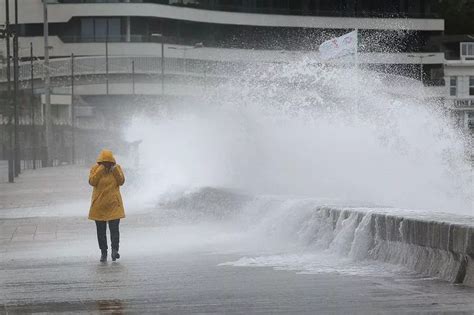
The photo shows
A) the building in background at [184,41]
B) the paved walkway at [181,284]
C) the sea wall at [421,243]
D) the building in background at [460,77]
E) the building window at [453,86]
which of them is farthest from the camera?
the building window at [453,86]

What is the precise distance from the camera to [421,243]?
458 inches

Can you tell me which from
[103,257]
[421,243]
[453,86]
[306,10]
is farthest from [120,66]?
[421,243]

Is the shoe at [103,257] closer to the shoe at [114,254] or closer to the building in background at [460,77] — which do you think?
the shoe at [114,254]

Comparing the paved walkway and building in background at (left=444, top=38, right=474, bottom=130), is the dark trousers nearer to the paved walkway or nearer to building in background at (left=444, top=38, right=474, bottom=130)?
the paved walkway

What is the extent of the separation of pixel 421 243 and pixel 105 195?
464cm

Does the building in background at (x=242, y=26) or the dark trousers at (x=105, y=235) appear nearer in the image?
the dark trousers at (x=105, y=235)

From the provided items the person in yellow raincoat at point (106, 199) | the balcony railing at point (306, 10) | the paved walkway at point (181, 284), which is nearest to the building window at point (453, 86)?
the balcony railing at point (306, 10)

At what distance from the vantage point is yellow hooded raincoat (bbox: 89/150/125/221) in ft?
46.9

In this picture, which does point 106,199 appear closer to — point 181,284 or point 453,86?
point 181,284

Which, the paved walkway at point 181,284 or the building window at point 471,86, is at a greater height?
the building window at point 471,86

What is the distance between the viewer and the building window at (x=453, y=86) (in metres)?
103

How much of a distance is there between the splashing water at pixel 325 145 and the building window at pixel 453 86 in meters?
76.1

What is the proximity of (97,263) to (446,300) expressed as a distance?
5616 millimetres

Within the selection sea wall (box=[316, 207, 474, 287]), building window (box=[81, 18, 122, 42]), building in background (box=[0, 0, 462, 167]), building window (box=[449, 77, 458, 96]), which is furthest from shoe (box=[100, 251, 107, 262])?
building window (box=[449, 77, 458, 96])
